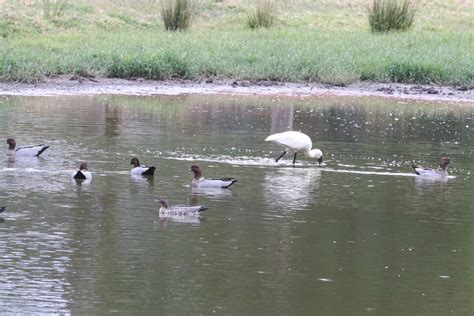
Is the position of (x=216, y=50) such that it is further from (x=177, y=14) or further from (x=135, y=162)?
(x=135, y=162)

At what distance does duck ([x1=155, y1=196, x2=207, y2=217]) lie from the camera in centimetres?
1229

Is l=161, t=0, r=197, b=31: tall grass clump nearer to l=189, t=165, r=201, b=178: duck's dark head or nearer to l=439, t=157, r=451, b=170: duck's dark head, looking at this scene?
l=439, t=157, r=451, b=170: duck's dark head

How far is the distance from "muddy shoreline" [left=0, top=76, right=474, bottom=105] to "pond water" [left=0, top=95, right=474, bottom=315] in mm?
3151

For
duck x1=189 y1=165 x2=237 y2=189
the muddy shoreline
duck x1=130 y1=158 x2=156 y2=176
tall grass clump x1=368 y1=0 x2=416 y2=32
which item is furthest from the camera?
tall grass clump x1=368 y1=0 x2=416 y2=32

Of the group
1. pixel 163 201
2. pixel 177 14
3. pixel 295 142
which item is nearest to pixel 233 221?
pixel 163 201

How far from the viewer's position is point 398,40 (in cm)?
3048

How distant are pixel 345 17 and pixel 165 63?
12.4m

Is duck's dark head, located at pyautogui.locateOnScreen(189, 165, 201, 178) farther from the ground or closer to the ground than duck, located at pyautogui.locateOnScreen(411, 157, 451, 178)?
farther from the ground

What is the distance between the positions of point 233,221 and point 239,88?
1362cm

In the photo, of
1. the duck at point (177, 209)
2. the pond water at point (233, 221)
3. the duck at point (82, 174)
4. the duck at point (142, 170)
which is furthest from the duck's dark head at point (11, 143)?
the duck at point (177, 209)

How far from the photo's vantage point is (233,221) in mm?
12281

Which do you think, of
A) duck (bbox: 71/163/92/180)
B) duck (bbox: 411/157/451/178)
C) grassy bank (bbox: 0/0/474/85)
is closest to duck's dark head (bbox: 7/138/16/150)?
duck (bbox: 71/163/92/180)

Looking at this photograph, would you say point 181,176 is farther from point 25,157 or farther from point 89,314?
point 89,314

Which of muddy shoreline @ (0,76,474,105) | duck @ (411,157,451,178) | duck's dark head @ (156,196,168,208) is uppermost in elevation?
duck's dark head @ (156,196,168,208)
